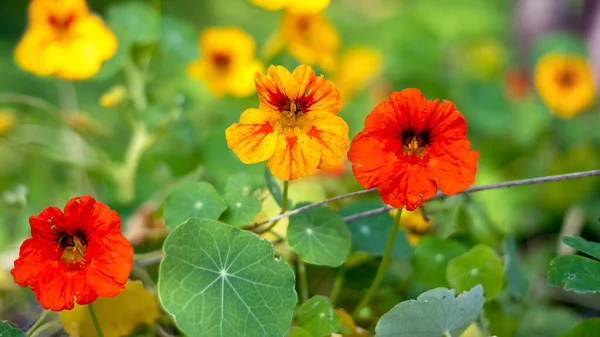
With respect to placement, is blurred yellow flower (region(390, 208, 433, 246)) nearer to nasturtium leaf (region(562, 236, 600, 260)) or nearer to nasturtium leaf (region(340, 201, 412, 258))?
nasturtium leaf (region(340, 201, 412, 258))

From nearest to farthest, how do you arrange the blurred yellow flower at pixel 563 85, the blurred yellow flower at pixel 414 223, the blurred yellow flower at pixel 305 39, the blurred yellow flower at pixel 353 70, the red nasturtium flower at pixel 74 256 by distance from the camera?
the red nasturtium flower at pixel 74 256, the blurred yellow flower at pixel 414 223, the blurred yellow flower at pixel 305 39, the blurred yellow flower at pixel 563 85, the blurred yellow flower at pixel 353 70

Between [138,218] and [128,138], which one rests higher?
[138,218]

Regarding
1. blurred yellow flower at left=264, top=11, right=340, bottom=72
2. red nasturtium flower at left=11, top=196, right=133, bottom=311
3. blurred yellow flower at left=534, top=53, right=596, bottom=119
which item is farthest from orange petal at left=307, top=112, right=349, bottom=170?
blurred yellow flower at left=534, top=53, right=596, bottom=119

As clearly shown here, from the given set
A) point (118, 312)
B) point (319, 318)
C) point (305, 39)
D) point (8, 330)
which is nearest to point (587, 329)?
point (319, 318)

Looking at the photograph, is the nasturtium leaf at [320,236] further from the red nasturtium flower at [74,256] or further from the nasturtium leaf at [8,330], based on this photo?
the nasturtium leaf at [8,330]

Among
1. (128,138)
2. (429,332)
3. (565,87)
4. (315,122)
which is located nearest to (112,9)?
(128,138)

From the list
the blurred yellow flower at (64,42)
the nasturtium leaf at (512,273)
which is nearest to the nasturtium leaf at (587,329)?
the nasturtium leaf at (512,273)

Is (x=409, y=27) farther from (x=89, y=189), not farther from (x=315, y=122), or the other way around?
(x=315, y=122)
